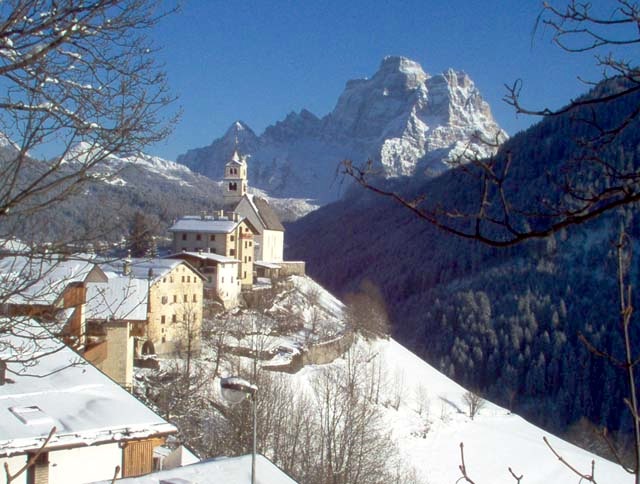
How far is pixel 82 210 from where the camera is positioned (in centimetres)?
470

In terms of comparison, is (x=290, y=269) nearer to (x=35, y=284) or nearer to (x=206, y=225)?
(x=206, y=225)

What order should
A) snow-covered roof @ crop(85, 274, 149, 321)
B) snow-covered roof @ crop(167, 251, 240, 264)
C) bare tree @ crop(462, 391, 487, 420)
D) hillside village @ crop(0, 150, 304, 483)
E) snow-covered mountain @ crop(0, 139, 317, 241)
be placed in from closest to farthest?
snow-covered mountain @ crop(0, 139, 317, 241)
hillside village @ crop(0, 150, 304, 483)
snow-covered roof @ crop(85, 274, 149, 321)
bare tree @ crop(462, 391, 487, 420)
snow-covered roof @ crop(167, 251, 240, 264)

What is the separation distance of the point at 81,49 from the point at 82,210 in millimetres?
1135

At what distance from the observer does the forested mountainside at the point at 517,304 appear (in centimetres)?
6194

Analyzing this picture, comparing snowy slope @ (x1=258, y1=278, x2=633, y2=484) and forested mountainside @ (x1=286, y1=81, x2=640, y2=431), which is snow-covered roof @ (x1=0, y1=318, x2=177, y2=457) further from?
forested mountainside @ (x1=286, y1=81, x2=640, y2=431)

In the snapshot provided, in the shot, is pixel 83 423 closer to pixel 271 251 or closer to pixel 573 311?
pixel 271 251

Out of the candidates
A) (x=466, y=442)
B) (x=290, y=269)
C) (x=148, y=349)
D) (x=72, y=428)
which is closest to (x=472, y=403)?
(x=466, y=442)

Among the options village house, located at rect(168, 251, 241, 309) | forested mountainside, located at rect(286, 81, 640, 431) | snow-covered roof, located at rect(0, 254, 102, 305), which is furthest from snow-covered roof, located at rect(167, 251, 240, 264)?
snow-covered roof, located at rect(0, 254, 102, 305)

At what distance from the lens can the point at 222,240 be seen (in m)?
40.2

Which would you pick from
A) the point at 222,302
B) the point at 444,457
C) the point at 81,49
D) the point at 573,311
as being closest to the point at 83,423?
the point at 81,49

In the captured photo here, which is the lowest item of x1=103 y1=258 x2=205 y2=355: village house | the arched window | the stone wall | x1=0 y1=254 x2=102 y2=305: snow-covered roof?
the arched window

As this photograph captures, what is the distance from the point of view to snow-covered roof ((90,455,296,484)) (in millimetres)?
6211

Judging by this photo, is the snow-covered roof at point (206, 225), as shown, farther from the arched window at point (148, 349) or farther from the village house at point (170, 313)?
the arched window at point (148, 349)

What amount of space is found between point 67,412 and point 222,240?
1212 inches
